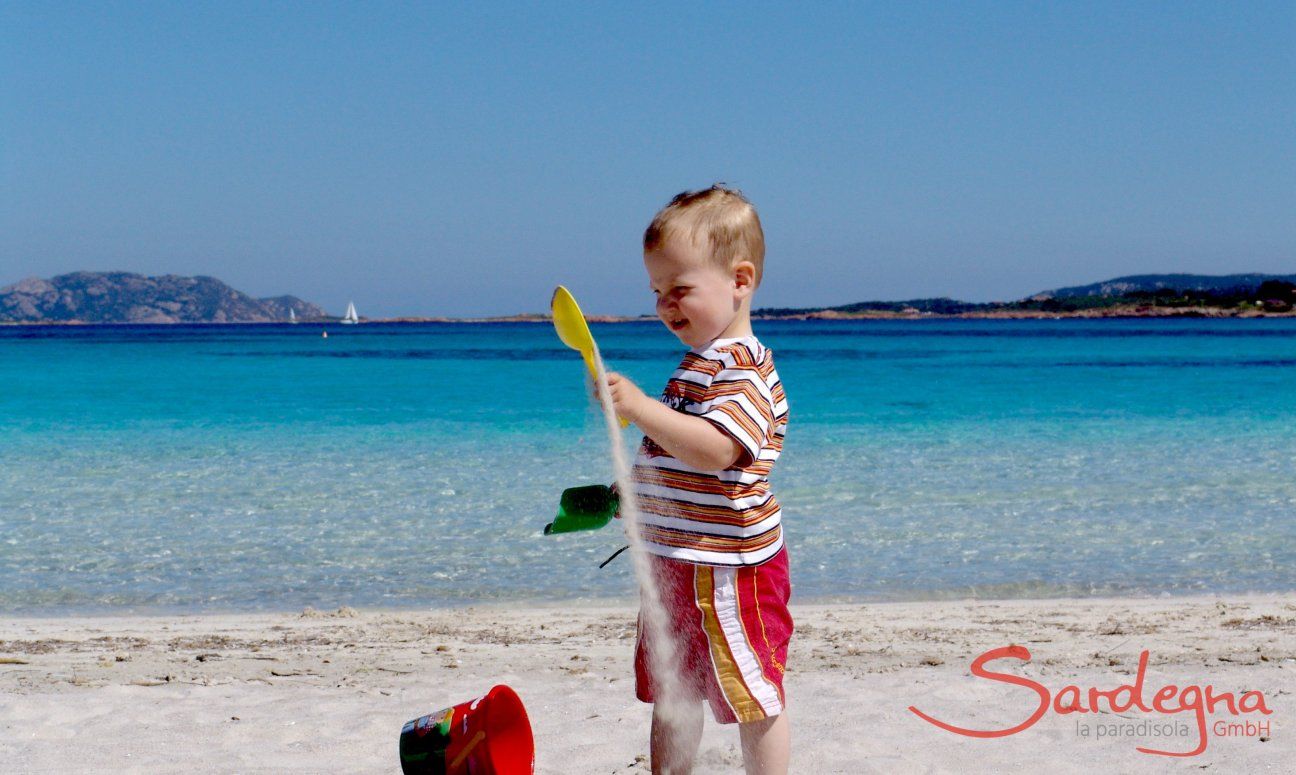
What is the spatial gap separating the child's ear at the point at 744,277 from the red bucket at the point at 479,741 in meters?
1.15

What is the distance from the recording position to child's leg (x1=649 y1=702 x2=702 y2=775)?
2.64 m

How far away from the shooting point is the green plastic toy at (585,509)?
2.54 meters

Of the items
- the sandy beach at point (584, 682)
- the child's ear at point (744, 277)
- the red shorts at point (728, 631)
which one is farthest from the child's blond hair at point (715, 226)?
the sandy beach at point (584, 682)

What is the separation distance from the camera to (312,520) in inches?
324

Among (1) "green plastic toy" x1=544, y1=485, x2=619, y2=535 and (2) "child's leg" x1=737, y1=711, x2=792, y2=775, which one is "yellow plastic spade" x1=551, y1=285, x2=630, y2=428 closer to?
(1) "green plastic toy" x1=544, y1=485, x2=619, y2=535

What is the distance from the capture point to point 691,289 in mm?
2426

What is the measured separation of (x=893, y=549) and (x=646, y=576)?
4951 mm

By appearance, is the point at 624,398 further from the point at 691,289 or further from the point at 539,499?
the point at 539,499

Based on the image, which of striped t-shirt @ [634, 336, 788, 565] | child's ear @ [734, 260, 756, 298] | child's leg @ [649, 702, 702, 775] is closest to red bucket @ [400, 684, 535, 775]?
child's leg @ [649, 702, 702, 775]

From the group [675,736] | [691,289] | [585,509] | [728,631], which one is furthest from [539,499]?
[691,289]

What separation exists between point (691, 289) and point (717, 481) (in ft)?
1.34

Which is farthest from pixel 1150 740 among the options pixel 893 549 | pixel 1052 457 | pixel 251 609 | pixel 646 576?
pixel 1052 457

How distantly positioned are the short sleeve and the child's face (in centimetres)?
11

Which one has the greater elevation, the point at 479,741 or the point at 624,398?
the point at 624,398
